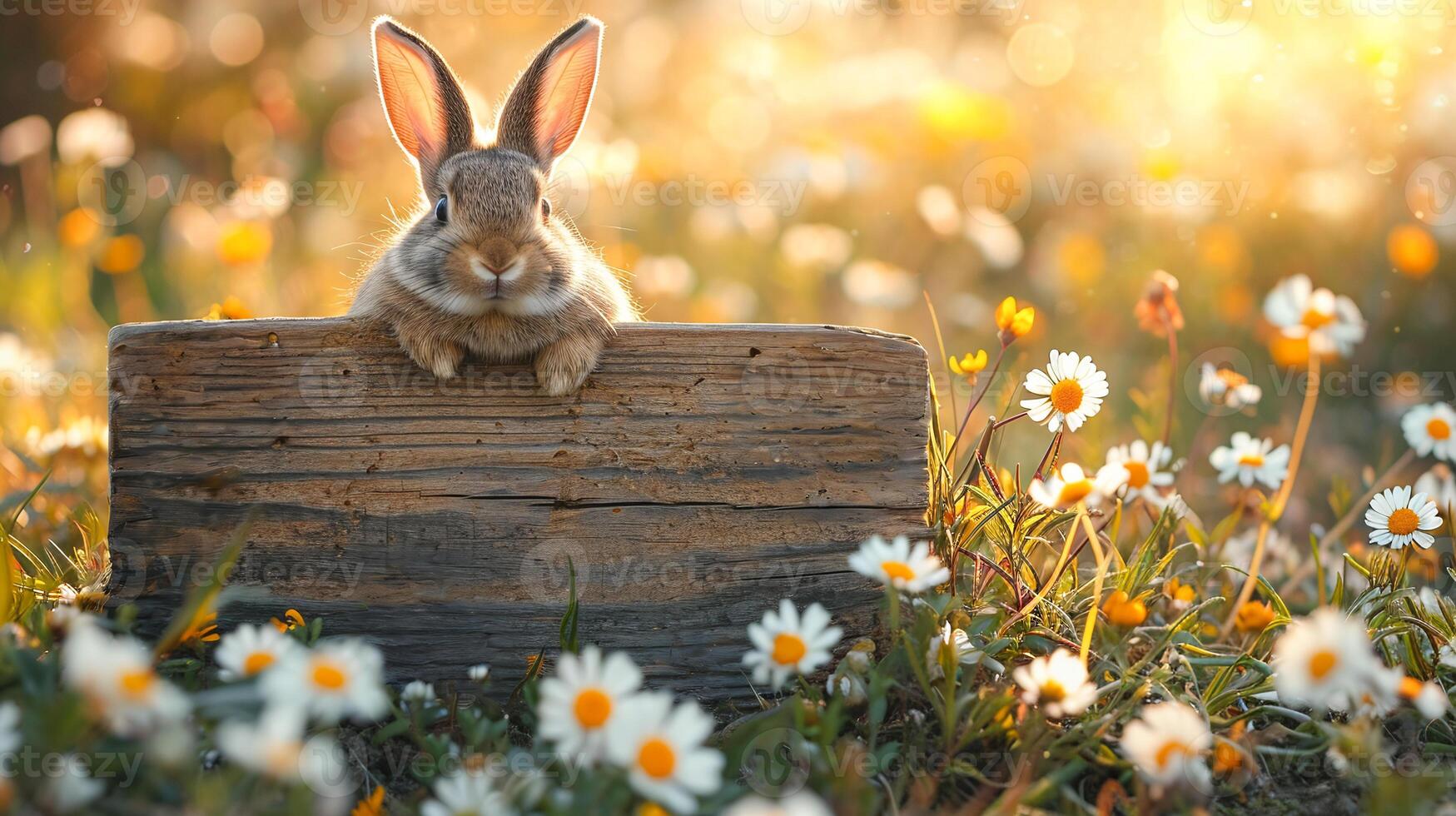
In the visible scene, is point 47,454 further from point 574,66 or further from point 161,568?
point 574,66

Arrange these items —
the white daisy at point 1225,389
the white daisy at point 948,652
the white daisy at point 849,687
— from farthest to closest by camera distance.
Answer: the white daisy at point 1225,389 < the white daisy at point 849,687 < the white daisy at point 948,652

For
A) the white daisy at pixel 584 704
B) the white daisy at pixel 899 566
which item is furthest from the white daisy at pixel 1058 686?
the white daisy at pixel 584 704

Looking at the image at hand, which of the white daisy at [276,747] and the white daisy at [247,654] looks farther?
the white daisy at [247,654]

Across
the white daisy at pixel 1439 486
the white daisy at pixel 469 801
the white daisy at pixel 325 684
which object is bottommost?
the white daisy at pixel 469 801

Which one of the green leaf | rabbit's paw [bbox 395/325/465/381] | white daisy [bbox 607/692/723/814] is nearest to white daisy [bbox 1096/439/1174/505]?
white daisy [bbox 607/692/723/814]

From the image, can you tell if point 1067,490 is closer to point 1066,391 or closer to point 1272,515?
point 1066,391

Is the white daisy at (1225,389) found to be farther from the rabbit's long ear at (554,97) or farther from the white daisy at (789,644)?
the rabbit's long ear at (554,97)
